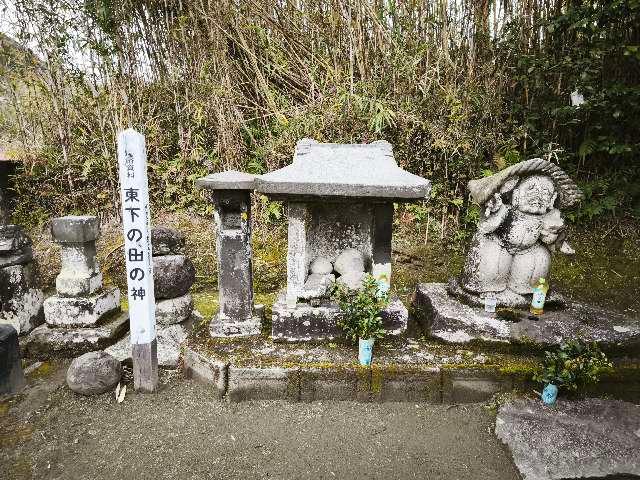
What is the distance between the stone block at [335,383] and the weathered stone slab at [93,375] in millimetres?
1532

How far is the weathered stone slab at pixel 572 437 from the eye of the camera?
2.24m

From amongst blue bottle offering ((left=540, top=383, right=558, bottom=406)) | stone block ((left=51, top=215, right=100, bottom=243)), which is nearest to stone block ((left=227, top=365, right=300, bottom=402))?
A: blue bottle offering ((left=540, top=383, right=558, bottom=406))

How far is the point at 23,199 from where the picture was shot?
19.7ft

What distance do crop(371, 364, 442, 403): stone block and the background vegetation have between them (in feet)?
9.91

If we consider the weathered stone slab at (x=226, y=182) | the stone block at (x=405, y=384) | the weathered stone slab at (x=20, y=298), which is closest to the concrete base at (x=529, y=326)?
the stone block at (x=405, y=384)

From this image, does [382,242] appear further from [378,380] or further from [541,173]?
[541,173]

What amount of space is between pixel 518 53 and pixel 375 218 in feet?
12.8

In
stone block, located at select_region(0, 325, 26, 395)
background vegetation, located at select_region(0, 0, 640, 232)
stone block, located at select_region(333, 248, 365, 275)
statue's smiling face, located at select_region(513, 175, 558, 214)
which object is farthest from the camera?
background vegetation, located at select_region(0, 0, 640, 232)

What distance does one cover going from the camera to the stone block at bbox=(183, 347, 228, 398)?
2.86 metres

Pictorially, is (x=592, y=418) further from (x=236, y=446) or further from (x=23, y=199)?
(x=23, y=199)

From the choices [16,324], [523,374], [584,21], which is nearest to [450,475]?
[523,374]

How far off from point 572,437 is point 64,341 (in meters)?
4.22

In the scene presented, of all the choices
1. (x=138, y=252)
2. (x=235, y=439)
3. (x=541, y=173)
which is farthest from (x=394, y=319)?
(x=138, y=252)

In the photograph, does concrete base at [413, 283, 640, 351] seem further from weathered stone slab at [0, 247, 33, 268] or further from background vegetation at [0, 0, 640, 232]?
weathered stone slab at [0, 247, 33, 268]
